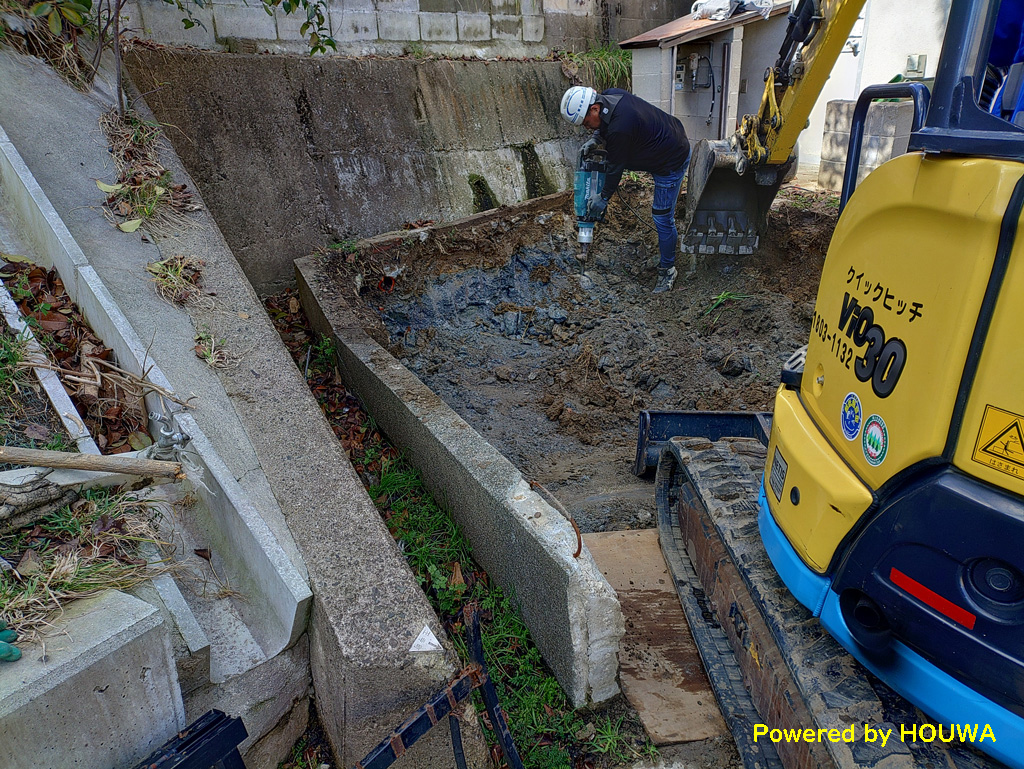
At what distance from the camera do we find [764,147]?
17.3 feet

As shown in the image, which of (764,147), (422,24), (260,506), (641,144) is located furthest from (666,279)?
(260,506)

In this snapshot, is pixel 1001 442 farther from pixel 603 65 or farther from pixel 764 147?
pixel 603 65

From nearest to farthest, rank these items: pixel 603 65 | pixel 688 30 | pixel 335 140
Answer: pixel 335 140, pixel 688 30, pixel 603 65

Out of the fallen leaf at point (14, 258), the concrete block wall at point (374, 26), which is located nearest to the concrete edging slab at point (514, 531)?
the fallen leaf at point (14, 258)

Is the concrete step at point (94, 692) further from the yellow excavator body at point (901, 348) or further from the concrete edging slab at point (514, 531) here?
the yellow excavator body at point (901, 348)

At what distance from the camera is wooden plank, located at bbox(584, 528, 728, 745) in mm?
2529

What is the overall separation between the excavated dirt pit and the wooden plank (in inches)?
13.6

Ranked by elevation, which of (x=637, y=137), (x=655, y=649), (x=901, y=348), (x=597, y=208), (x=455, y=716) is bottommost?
(x=655, y=649)

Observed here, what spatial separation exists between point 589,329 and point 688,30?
4.39 metres

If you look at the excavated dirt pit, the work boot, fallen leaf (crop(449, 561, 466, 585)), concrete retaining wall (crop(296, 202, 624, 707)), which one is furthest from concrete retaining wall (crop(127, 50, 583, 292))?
fallen leaf (crop(449, 561, 466, 585))

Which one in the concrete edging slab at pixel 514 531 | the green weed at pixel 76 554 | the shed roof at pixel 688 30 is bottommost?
the concrete edging slab at pixel 514 531

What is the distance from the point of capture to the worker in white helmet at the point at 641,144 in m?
6.07

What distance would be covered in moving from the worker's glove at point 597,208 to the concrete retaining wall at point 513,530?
3186mm

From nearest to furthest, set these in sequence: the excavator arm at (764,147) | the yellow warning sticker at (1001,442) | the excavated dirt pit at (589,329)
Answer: the yellow warning sticker at (1001,442) → the excavator arm at (764,147) → the excavated dirt pit at (589,329)
